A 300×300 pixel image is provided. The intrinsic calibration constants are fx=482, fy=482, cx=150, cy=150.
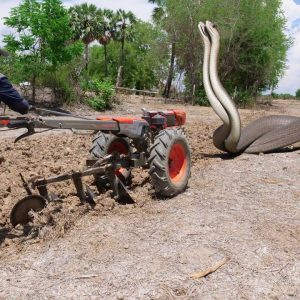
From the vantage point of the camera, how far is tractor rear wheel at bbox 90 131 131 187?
17.8 ft

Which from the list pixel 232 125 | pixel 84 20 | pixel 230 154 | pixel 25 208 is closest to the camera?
pixel 25 208

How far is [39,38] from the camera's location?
1777cm

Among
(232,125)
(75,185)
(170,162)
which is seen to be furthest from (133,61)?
(75,185)

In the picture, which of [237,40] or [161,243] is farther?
[237,40]

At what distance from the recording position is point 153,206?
4852mm

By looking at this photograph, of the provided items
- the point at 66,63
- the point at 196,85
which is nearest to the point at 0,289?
the point at 66,63

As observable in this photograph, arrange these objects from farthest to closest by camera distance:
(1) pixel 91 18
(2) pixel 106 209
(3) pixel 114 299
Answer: (1) pixel 91 18 < (2) pixel 106 209 < (3) pixel 114 299

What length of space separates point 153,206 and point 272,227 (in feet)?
4.05

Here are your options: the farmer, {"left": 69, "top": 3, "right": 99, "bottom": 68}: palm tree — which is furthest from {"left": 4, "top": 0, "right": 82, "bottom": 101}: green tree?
{"left": 69, "top": 3, "right": 99, "bottom": 68}: palm tree

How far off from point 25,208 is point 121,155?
1.28m

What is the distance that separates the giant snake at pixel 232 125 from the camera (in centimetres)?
747

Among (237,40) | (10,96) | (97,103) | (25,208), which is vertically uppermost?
(237,40)

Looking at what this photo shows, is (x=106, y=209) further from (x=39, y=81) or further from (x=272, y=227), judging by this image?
(x=39, y=81)

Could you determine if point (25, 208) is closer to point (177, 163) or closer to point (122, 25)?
point (177, 163)
